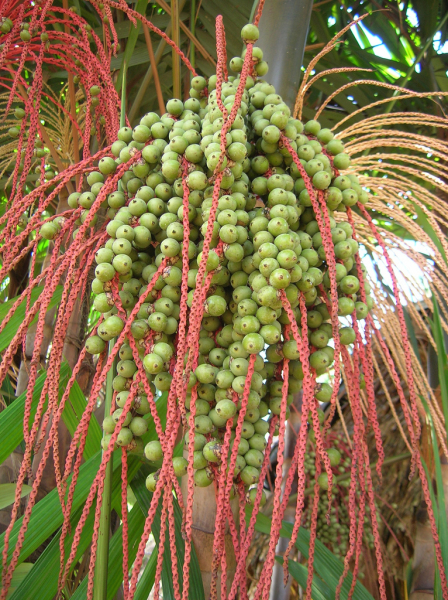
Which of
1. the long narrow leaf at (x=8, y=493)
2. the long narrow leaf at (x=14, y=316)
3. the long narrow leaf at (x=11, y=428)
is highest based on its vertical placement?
the long narrow leaf at (x=14, y=316)

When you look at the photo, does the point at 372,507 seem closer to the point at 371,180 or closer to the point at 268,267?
the point at 268,267

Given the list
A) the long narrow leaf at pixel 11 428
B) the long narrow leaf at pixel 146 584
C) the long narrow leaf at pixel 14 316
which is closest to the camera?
the long narrow leaf at pixel 146 584

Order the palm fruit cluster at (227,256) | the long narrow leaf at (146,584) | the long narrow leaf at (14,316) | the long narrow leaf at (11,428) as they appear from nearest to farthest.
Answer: the palm fruit cluster at (227,256)
the long narrow leaf at (146,584)
the long narrow leaf at (11,428)
the long narrow leaf at (14,316)

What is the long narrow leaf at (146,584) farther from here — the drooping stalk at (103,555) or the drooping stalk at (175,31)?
the drooping stalk at (175,31)

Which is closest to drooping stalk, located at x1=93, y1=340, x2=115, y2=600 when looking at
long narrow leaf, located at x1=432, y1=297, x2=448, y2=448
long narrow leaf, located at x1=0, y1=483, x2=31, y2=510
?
long narrow leaf, located at x1=0, y1=483, x2=31, y2=510

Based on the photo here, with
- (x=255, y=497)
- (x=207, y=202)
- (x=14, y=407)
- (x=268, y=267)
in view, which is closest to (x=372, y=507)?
(x=255, y=497)

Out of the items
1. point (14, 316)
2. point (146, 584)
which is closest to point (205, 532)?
point (146, 584)

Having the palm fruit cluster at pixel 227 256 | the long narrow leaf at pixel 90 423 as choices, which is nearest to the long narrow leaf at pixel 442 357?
the palm fruit cluster at pixel 227 256

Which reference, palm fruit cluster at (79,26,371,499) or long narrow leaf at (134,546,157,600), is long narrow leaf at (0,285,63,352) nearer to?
palm fruit cluster at (79,26,371,499)
